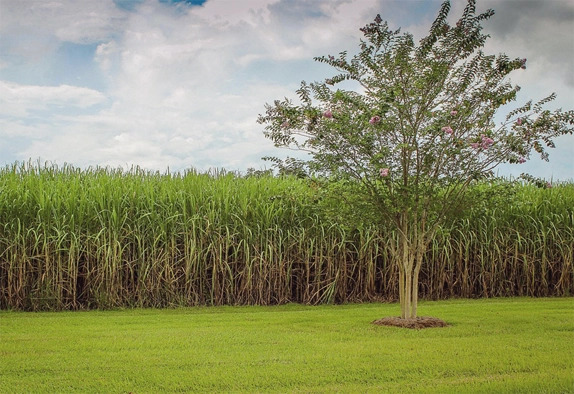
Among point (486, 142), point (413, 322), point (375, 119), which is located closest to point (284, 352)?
point (413, 322)

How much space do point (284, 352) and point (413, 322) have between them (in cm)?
186

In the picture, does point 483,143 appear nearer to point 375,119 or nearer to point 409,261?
point 375,119

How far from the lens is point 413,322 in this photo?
642cm

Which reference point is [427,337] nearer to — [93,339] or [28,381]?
[93,339]

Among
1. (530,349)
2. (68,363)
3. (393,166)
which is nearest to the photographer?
(68,363)

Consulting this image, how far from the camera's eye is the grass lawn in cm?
425

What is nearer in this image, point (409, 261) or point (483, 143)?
point (483, 143)

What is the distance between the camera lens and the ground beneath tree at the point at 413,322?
6.42 m

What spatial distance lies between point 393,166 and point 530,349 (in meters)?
2.20

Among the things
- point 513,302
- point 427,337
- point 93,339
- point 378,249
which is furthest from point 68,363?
point 513,302

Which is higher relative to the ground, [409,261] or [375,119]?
[375,119]

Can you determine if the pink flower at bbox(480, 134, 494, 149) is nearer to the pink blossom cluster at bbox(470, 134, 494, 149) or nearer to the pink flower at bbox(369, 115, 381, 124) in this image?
the pink blossom cluster at bbox(470, 134, 494, 149)

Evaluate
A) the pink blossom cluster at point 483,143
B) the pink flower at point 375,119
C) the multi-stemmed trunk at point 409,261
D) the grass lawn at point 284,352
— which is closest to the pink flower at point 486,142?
the pink blossom cluster at point 483,143

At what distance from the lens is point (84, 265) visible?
824 cm
